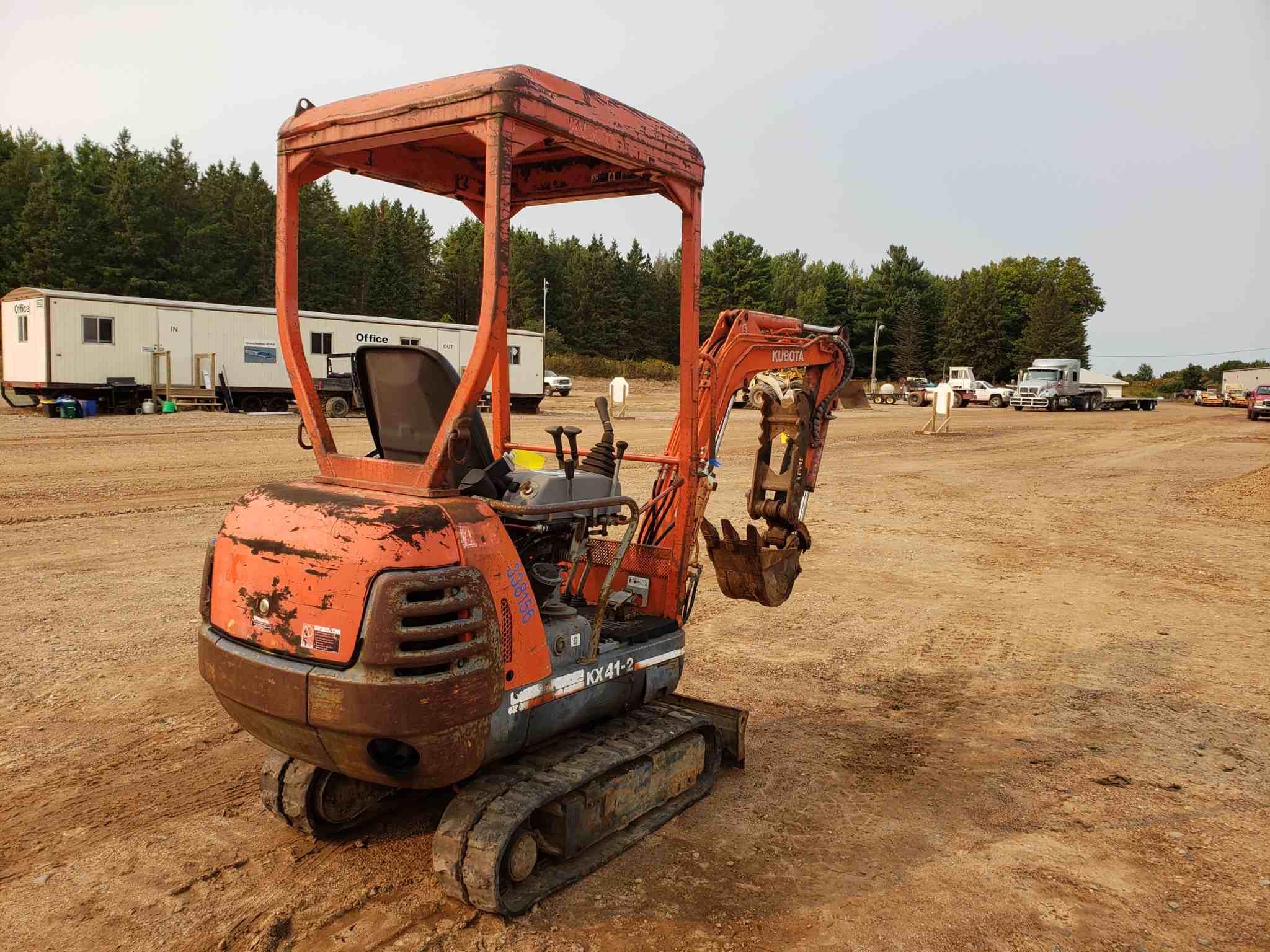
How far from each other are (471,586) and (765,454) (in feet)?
9.32

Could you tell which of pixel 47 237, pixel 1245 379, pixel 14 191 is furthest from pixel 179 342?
pixel 1245 379

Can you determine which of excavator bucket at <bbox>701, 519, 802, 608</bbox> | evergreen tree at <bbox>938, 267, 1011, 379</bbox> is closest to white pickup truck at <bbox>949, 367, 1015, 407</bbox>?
evergreen tree at <bbox>938, 267, 1011, 379</bbox>

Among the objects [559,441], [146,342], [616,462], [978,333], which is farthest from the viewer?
[978,333]

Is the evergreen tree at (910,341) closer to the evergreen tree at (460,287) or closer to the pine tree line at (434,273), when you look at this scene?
the pine tree line at (434,273)

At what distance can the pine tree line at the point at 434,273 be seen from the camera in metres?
53.0

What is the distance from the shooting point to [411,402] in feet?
12.9

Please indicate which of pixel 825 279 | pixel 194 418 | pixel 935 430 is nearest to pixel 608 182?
pixel 194 418

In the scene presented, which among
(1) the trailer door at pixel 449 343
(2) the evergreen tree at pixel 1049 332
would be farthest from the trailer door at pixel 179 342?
(2) the evergreen tree at pixel 1049 332

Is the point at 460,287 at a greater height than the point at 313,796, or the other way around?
the point at 460,287

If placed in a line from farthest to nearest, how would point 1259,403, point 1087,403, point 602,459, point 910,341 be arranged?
1. point 910,341
2. point 1087,403
3. point 1259,403
4. point 602,459

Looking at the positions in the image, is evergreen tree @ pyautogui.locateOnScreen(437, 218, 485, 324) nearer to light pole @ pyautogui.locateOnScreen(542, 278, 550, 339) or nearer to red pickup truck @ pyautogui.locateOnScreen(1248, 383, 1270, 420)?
light pole @ pyautogui.locateOnScreen(542, 278, 550, 339)

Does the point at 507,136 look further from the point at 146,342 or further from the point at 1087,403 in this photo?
the point at 1087,403

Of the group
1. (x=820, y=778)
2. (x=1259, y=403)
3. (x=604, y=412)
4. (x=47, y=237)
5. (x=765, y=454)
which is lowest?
(x=820, y=778)

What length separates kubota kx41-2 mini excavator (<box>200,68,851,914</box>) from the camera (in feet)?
11.2
